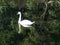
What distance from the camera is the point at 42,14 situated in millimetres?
5605

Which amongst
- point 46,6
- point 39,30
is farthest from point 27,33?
point 46,6

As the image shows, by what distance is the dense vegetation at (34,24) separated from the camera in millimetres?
5258

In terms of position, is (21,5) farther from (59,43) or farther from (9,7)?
(59,43)

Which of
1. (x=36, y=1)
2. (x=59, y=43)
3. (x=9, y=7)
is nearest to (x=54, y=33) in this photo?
(x=59, y=43)

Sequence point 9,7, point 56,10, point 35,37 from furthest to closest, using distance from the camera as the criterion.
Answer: point 9,7 < point 56,10 < point 35,37

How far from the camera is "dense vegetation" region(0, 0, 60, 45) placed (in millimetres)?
5258

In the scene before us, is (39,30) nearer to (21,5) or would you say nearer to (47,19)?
(47,19)

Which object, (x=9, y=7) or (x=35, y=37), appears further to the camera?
(x=9, y=7)

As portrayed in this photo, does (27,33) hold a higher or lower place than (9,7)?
lower

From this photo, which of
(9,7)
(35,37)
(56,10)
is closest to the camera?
(35,37)

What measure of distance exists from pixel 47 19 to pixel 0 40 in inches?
37.2

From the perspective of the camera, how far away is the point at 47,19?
5.44m

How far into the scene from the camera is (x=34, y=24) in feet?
17.5

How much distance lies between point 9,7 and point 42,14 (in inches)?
29.6
